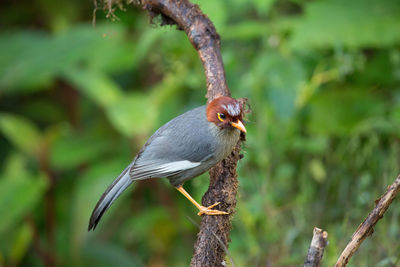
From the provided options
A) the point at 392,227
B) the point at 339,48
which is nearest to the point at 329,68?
the point at 339,48

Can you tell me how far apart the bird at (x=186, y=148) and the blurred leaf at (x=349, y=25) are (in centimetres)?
135

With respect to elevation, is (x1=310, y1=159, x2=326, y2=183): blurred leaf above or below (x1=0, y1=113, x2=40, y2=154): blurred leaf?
below

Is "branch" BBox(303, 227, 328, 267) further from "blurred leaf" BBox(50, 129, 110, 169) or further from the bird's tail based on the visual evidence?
"blurred leaf" BBox(50, 129, 110, 169)

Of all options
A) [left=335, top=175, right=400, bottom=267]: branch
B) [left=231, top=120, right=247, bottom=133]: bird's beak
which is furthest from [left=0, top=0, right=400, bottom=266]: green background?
[left=335, top=175, right=400, bottom=267]: branch

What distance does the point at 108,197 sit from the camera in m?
2.51

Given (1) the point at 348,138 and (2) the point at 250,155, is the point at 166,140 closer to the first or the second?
(2) the point at 250,155

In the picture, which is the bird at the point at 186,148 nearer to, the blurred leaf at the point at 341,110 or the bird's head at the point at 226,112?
the bird's head at the point at 226,112

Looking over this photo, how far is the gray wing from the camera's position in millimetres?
2496

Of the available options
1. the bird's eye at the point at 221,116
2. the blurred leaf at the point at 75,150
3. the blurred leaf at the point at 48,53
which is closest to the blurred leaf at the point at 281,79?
the bird's eye at the point at 221,116

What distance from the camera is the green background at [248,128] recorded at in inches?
130

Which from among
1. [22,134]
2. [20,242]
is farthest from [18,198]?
[22,134]

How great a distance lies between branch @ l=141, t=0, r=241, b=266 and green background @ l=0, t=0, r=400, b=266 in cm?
38

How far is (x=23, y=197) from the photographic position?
4.27 metres

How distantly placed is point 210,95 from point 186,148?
0.92 feet
